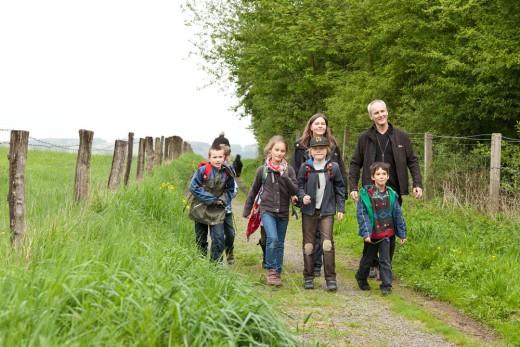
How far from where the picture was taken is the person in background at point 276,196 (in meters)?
7.48

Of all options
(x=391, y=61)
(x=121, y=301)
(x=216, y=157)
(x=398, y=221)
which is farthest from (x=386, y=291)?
(x=391, y=61)

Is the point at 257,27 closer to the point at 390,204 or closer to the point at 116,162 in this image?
the point at 116,162

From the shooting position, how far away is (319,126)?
7.75 metres

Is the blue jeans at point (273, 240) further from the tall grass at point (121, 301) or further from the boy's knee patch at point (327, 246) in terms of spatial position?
the tall grass at point (121, 301)

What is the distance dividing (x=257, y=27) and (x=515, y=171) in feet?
59.0

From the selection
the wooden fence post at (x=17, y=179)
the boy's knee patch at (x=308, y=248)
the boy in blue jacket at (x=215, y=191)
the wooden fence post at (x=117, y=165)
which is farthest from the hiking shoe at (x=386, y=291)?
the wooden fence post at (x=117, y=165)

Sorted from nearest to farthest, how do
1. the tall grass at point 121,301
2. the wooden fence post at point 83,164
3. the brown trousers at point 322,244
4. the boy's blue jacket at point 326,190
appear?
the tall grass at point 121,301
the brown trousers at point 322,244
the boy's blue jacket at point 326,190
the wooden fence post at point 83,164

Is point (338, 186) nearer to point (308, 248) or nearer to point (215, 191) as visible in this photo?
point (308, 248)

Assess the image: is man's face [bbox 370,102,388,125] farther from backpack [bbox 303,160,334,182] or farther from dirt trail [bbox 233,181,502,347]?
dirt trail [bbox 233,181,502,347]

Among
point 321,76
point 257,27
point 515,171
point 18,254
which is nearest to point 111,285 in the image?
point 18,254

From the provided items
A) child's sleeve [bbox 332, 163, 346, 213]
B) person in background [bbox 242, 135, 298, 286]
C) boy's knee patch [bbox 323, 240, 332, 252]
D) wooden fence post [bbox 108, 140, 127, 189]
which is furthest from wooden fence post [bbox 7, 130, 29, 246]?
wooden fence post [bbox 108, 140, 127, 189]

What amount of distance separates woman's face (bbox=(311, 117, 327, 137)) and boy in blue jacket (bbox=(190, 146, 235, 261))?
115 centimetres

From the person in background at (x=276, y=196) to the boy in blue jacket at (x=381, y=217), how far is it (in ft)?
2.83

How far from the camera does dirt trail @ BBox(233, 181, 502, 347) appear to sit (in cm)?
537
